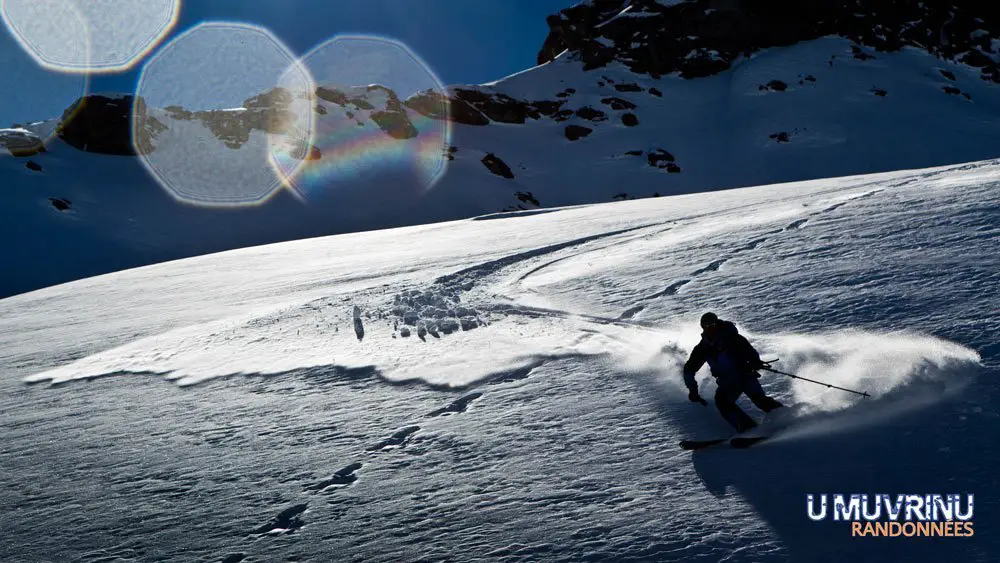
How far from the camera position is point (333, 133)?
6550 cm

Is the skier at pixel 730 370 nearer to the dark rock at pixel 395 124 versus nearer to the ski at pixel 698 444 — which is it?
the ski at pixel 698 444

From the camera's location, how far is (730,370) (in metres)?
5.61

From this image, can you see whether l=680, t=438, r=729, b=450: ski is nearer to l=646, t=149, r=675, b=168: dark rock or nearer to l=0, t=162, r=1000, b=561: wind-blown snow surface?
l=0, t=162, r=1000, b=561: wind-blown snow surface

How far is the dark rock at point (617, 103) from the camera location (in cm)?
7806

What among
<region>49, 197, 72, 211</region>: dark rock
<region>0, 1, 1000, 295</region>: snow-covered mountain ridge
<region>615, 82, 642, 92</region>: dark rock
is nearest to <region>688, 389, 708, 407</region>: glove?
<region>0, 1, 1000, 295</region>: snow-covered mountain ridge

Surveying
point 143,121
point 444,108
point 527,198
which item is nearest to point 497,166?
point 527,198

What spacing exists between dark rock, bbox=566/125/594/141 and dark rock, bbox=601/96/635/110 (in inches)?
271

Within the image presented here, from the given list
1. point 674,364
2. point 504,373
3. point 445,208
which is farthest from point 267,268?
point 445,208

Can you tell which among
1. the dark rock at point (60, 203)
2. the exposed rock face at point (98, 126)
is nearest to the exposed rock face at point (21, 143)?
the exposed rock face at point (98, 126)

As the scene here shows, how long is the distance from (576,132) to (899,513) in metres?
71.0

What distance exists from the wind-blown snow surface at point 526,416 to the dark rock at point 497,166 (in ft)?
161

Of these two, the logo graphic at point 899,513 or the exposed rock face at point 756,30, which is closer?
the logo graphic at point 899,513

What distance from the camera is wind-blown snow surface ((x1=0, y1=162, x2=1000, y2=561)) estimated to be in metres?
4.32

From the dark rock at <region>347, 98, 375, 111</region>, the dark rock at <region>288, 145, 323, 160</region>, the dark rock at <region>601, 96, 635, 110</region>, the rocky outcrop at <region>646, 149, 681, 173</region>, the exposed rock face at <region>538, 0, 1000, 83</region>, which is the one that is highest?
the exposed rock face at <region>538, 0, 1000, 83</region>
